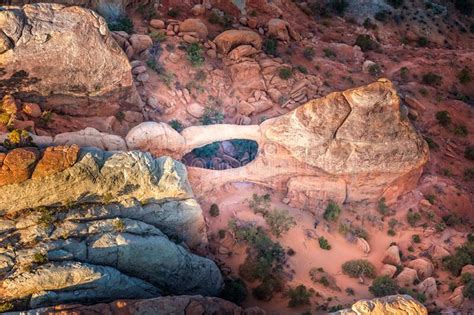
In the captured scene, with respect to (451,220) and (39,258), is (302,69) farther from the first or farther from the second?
(39,258)

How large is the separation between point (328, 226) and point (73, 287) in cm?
1317

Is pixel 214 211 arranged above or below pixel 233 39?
below

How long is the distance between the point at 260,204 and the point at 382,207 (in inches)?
255

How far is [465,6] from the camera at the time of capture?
A: 44500 mm

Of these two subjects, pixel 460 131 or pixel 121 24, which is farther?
pixel 460 131

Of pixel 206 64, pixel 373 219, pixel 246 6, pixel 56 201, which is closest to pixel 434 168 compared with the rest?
pixel 373 219

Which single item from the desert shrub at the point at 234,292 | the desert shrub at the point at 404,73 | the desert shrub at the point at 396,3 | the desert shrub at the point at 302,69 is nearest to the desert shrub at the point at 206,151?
the desert shrub at the point at 234,292

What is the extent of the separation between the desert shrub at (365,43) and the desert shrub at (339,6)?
16.2 feet

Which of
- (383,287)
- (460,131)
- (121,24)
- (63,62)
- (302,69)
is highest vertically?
(63,62)

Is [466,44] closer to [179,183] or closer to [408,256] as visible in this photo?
[408,256]

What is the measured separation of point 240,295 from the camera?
71.8 ft

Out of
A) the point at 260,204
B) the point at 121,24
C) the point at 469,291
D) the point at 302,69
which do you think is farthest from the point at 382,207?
the point at 121,24

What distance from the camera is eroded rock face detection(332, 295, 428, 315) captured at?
1717 cm

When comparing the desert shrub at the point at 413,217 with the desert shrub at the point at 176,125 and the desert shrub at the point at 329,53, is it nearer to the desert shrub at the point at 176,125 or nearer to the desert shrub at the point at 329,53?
the desert shrub at the point at 176,125
